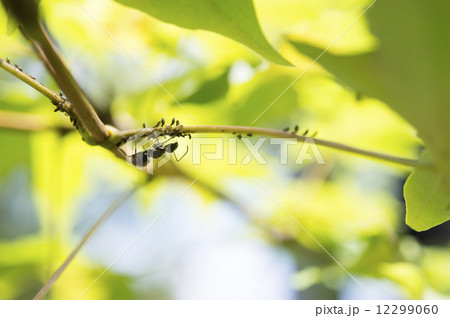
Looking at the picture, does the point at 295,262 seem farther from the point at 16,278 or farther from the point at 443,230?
the point at 16,278

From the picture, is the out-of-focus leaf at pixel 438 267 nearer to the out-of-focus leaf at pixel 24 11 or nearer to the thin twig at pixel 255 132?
the thin twig at pixel 255 132

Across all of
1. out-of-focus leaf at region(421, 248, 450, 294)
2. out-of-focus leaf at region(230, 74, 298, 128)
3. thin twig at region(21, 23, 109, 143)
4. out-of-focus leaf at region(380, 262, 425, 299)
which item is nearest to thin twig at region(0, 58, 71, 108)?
thin twig at region(21, 23, 109, 143)

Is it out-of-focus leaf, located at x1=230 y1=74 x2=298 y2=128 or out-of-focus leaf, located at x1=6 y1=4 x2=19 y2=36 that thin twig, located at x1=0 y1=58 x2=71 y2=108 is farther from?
out-of-focus leaf, located at x1=230 y1=74 x2=298 y2=128

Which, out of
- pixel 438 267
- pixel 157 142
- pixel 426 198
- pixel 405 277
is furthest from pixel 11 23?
pixel 438 267

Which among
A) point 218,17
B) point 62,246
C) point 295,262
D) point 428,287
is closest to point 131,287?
point 62,246

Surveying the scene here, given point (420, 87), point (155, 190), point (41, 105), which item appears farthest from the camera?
point (155, 190)

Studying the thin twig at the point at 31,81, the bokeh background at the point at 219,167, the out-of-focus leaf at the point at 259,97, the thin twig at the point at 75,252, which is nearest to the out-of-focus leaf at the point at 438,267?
the bokeh background at the point at 219,167
